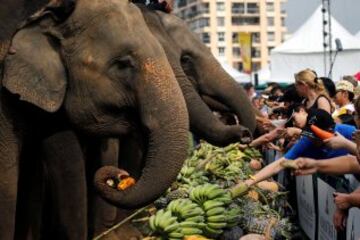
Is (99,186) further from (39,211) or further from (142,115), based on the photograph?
(39,211)

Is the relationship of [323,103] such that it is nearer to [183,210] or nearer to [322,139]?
[322,139]

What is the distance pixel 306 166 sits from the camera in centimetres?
550

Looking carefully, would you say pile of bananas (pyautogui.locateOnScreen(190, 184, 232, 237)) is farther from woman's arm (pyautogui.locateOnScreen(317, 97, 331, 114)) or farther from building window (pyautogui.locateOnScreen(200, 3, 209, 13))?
building window (pyautogui.locateOnScreen(200, 3, 209, 13))

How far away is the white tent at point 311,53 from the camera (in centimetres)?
2133

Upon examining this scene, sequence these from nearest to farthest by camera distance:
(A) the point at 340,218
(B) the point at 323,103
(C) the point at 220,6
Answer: (A) the point at 340,218 → (B) the point at 323,103 → (C) the point at 220,6

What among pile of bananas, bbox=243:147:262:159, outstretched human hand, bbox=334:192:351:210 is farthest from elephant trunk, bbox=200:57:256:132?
pile of bananas, bbox=243:147:262:159

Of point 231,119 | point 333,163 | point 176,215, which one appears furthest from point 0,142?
point 231,119

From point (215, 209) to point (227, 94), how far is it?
1.23 metres

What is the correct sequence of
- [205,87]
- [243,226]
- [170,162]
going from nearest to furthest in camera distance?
[170,162] → [243,226] → [205,87]

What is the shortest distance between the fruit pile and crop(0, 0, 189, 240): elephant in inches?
47.0

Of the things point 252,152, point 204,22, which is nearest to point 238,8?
point 204,22

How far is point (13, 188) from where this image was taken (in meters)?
4.80

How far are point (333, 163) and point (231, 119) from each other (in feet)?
6.01

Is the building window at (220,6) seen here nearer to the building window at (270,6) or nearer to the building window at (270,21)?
the building window at (270,6)
